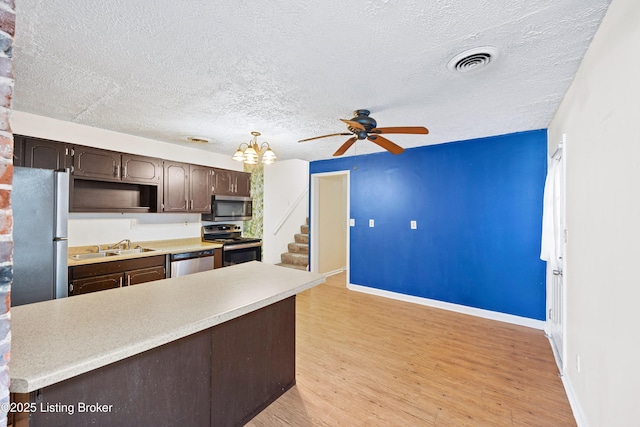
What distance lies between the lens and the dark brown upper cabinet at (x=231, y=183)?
448 cm

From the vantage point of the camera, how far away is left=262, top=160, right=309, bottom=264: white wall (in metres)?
5.80

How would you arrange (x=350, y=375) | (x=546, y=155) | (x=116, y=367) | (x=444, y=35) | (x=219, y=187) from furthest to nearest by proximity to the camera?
(x=219, y=187)
(x=546, y=155)
(x=350, y=375)
(x=444, y=35)
(x=116, y=367)

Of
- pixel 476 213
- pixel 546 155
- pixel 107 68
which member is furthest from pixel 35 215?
pixel 546 155

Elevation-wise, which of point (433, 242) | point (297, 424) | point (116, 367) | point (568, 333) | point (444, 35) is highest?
point (444, 35)

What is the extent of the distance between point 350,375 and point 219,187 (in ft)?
11.4

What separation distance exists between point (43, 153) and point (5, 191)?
288 cm

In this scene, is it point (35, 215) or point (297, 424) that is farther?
point (35, 215)

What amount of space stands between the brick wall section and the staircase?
15.8ft

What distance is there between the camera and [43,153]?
9.07 ft

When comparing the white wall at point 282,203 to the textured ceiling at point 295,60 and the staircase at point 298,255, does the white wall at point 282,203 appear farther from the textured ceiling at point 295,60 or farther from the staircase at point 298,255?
the textured ceiling at point 295,60

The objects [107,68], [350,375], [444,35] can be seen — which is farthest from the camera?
[350,375]

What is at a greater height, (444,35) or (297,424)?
(444,35)

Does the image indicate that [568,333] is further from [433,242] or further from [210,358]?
[210,358]

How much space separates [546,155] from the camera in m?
3.13
